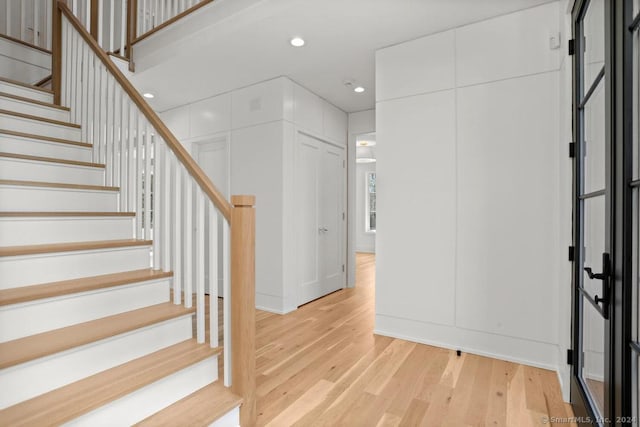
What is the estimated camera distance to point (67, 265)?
188cm

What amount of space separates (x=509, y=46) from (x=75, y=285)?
3376 millimetres

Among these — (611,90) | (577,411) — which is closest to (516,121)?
(611,90)

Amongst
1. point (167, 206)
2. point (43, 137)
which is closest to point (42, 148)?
point (43, 137)

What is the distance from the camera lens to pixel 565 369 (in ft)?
6.63

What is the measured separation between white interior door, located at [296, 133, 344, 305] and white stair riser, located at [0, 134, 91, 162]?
215 centimetres

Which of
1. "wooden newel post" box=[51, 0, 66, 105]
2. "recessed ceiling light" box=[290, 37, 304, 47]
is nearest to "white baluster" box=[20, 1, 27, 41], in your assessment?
"wooden newel post" box=[51, 0, 66, 105]

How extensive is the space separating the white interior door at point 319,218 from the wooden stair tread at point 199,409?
2.26 meters

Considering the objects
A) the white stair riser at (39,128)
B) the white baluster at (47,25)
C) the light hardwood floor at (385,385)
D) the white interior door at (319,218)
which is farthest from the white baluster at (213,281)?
the white baluster at (47,25)

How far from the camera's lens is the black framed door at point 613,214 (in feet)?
3.59

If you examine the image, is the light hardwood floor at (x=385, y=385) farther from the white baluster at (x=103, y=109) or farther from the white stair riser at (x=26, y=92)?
the white stair riser at (x=26, y=92)

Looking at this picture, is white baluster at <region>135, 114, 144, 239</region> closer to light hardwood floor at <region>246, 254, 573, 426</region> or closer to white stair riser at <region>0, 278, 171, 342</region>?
white stair riser at <region>0, 278, 171, 342</region>

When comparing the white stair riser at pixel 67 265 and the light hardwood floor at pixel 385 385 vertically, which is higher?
the white stair riser at pixel 67 265

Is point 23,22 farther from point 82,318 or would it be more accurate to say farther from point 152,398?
point 152,398

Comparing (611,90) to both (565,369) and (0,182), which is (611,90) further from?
(0,182)
